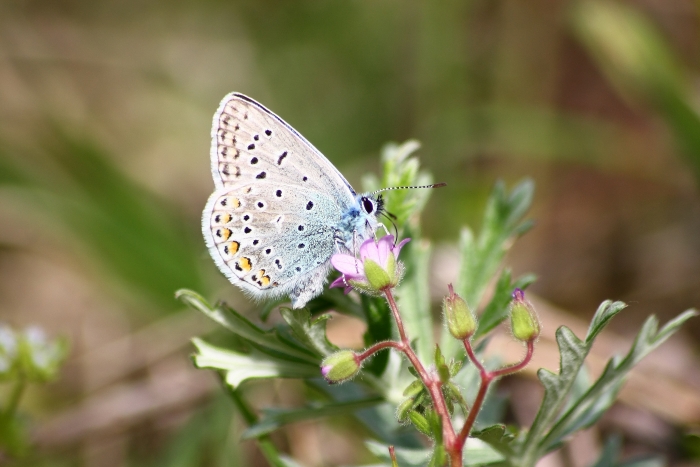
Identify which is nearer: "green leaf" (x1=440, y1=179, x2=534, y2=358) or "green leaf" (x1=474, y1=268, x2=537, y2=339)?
"green leaf" (x1=474, y1=268, x2=537, y2=339)

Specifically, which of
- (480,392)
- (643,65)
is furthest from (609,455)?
(643,65)

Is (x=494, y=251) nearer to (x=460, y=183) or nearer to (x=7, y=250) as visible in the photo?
(x=460, y=183)

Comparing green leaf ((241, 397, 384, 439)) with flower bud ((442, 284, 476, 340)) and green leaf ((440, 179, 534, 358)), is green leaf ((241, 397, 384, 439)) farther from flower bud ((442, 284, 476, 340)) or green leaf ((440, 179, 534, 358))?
flower bud ((442, 284, 476, 340))

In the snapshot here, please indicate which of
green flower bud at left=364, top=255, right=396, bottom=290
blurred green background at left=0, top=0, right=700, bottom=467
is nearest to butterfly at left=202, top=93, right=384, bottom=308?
green flower bud at left=364, top=255, right=396, bottom=290

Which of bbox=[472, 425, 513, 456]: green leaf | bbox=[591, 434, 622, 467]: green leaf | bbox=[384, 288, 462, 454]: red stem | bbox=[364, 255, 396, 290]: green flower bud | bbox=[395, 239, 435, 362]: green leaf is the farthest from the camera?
bbox=[395, 239, 435, 362]: green leaf

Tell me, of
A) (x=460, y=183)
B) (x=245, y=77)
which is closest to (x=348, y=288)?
(x=460, y=183)

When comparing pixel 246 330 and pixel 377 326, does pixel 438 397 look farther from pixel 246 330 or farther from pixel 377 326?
pixel 246 330
